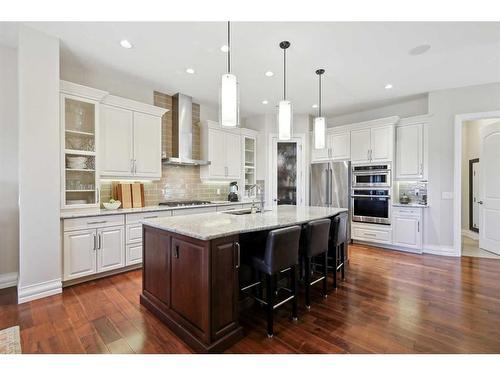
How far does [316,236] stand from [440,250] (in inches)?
131

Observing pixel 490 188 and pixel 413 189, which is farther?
pixel 413 189

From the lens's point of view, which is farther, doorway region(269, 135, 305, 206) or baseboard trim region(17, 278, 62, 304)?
doorway region(269, 135, 305, 206)

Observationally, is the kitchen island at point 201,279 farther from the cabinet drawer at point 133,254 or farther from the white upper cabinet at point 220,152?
the white upper cabinet at point 220,152

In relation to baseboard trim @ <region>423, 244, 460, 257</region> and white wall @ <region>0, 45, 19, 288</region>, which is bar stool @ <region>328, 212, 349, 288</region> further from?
white wall @ <region>0, 45, 19, 288</region>

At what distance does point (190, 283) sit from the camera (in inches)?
77.1

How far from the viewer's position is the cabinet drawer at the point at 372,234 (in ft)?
15.6

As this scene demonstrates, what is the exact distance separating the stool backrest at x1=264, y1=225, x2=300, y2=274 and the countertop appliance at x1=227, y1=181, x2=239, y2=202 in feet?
10.1

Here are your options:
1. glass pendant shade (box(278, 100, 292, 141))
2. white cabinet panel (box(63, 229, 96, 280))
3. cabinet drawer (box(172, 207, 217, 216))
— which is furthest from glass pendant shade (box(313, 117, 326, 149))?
white cabinet panel (box(63, 229, 96, 280))

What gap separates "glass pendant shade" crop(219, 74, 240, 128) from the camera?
2068 millimetres

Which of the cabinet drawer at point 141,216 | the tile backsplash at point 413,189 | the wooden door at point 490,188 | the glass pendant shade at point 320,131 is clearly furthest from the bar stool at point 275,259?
the wooden door at point 490,188

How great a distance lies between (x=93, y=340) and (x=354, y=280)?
2.91m

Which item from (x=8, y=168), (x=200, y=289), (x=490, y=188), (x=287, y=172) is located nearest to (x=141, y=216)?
(x=8, y=168)

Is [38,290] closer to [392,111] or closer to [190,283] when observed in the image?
[190,283]
